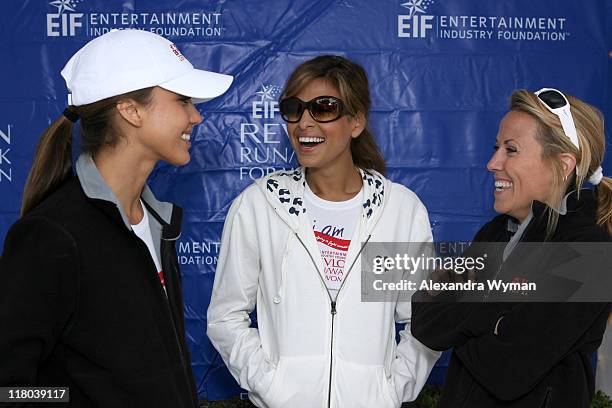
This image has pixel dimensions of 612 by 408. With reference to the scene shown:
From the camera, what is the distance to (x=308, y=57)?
3062mm

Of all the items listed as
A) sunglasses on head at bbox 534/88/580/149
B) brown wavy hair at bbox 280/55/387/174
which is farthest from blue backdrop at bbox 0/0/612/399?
sunglasses on head at bbox 534/88/580/149

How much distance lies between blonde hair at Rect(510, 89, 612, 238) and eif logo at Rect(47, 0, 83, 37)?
2.04 metres

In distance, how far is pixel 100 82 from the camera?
4.77 ft

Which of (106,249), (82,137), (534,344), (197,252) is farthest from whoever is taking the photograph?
(197,252)

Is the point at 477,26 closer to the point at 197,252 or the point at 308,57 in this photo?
the point at 308,57

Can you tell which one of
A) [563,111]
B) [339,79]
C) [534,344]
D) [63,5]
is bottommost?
[534,344]

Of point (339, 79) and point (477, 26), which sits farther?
point (477, 26)

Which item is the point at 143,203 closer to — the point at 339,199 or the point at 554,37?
the point at 339,199

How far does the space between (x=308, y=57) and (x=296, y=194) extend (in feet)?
3.23

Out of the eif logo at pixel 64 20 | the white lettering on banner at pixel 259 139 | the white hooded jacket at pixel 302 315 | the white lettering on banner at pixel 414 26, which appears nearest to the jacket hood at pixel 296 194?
the white hooded jacket at pixel 302 315

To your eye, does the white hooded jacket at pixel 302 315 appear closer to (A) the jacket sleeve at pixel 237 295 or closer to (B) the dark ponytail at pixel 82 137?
(A) the jacket sleeve at pixel 237 295

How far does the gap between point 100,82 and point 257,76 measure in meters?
1.68

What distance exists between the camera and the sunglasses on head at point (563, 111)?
176cm

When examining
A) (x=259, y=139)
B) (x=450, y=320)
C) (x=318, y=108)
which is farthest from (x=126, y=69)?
(x=259, y=139)
